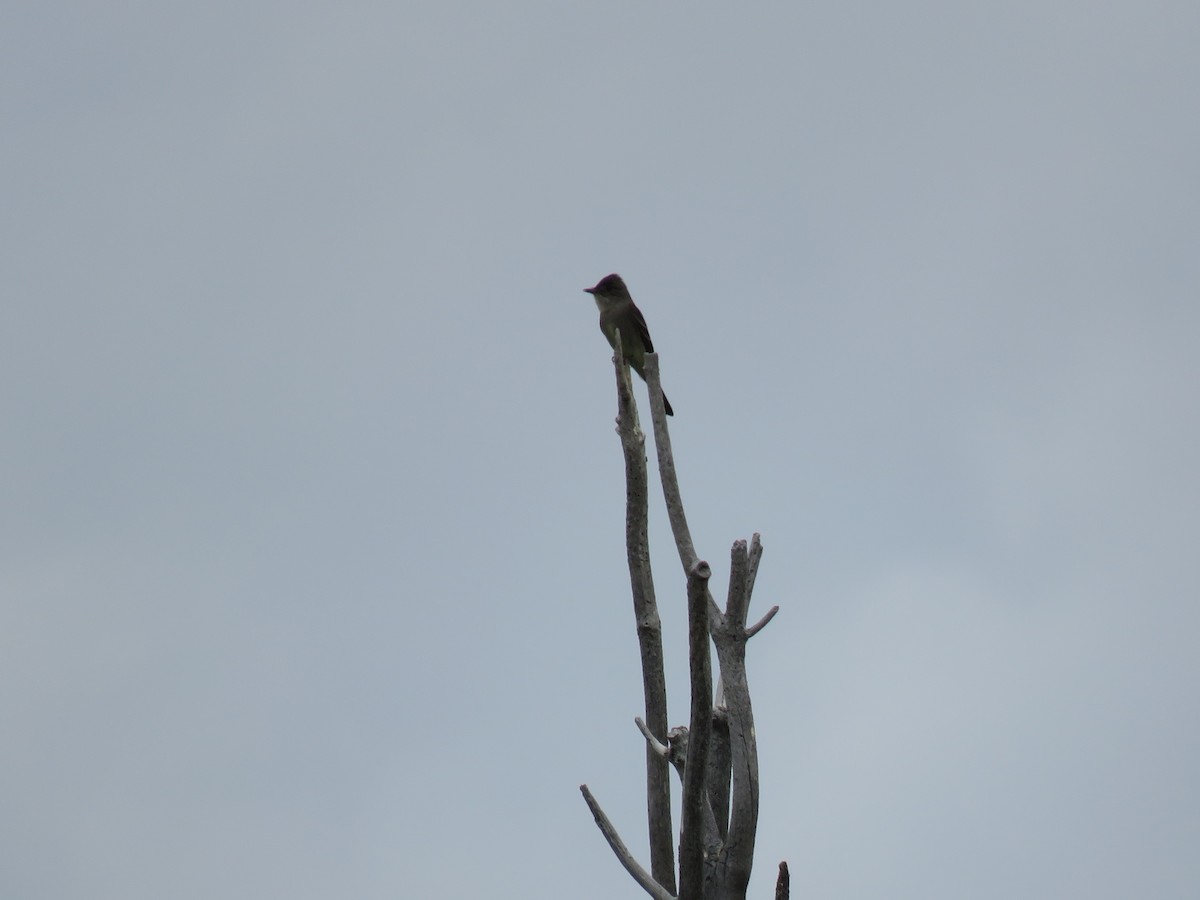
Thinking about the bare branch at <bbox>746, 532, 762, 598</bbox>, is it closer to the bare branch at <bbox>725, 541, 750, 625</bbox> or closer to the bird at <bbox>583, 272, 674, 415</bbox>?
the bare branch at <bbox>725, 541, 750, 625</bbox>

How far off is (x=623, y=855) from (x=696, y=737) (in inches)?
39.6

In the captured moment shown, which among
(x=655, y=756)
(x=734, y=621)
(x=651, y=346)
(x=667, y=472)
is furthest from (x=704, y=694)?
(x=651, y=346)

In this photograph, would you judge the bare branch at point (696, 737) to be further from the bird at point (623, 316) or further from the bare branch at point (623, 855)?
the bird at point (623, 316)

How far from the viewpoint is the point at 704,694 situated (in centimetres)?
621

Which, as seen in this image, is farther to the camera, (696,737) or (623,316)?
(623,316)

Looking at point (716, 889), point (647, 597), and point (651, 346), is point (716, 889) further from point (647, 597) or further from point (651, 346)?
point (651, 346)

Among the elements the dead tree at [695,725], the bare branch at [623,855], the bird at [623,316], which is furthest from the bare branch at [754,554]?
the bird at [623,316]

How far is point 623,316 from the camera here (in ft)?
38.0

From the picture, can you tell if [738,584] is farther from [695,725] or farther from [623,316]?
[623,316]

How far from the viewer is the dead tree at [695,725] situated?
6254 mm

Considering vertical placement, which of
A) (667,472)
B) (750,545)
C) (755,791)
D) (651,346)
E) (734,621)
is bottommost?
(755,791)

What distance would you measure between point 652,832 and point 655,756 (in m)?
0.43

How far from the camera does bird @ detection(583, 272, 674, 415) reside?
11578 millimetres

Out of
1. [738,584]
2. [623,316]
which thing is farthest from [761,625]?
[623,316]
